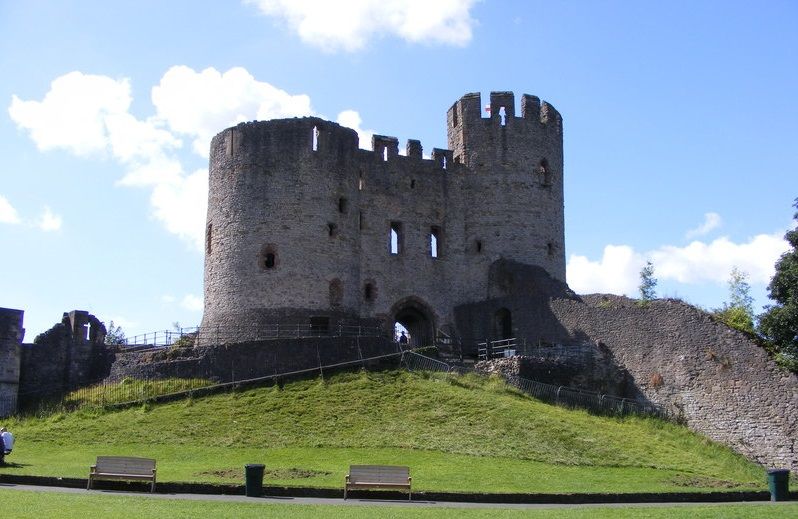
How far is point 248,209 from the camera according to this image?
41.9 metres

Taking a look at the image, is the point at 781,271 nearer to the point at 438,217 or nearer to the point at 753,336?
the point at 753,336

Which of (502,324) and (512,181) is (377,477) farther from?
(512,181)

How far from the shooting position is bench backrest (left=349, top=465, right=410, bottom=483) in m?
22.1

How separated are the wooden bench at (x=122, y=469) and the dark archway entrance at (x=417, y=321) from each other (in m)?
22.2

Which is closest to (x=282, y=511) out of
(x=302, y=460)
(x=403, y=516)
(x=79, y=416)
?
(x=403, y=516)

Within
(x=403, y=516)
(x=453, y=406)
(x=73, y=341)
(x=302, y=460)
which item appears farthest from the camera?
(x=73, y=341)

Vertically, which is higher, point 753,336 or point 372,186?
point 372,186

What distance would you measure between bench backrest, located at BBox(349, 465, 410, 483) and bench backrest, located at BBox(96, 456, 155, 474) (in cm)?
449

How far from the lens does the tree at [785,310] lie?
108ft

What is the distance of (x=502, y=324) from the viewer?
4428 centimetres

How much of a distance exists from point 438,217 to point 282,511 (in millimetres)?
28089

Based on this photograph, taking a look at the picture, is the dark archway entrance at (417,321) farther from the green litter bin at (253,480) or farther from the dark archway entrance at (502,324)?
the green litter bin at (253,480)

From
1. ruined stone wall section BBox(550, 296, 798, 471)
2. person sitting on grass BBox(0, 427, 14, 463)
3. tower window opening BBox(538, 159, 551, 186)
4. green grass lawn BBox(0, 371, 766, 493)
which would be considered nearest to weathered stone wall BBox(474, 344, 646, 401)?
ruined stone wall section BBox(550, 296, 798, 471)

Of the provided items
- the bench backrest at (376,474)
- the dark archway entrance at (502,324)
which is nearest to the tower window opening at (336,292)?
the dark archway entrance at (502,324)
